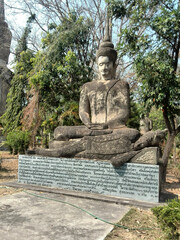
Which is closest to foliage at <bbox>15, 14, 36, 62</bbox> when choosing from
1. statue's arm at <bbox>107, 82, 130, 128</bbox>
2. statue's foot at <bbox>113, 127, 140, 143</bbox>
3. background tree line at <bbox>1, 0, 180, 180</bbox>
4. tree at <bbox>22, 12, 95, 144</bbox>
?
background tree line at <bbox>1, 0, 180, 180</bbox>

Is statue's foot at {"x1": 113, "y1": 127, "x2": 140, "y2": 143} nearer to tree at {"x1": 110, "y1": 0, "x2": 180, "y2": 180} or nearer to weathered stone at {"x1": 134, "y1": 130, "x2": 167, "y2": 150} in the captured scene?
weathered stone at {"x1": 134, "y1": 130, "x2": 167, "y2": 150}

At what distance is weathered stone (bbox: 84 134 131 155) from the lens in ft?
13.0

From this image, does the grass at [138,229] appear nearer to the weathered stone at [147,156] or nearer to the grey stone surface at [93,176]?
the grey stone surface at [93,176]

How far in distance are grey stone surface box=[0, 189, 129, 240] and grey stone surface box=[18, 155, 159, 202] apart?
0.38 meters

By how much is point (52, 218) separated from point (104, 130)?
2.03 m

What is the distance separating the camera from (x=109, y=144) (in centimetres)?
405

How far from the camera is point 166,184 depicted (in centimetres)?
634

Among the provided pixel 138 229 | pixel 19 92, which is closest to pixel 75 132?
pixel 138 229

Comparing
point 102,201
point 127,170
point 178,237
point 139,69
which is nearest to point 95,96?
point 139,69

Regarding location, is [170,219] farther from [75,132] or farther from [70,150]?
[75,132]

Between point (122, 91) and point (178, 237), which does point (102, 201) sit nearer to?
point (178, 237)

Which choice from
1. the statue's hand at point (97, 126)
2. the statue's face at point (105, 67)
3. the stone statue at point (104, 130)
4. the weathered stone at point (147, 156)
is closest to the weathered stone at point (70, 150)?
the stone statue at point (104, 130)

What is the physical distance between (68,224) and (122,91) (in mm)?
3001

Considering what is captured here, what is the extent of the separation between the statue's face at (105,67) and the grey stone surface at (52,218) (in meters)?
2.82
